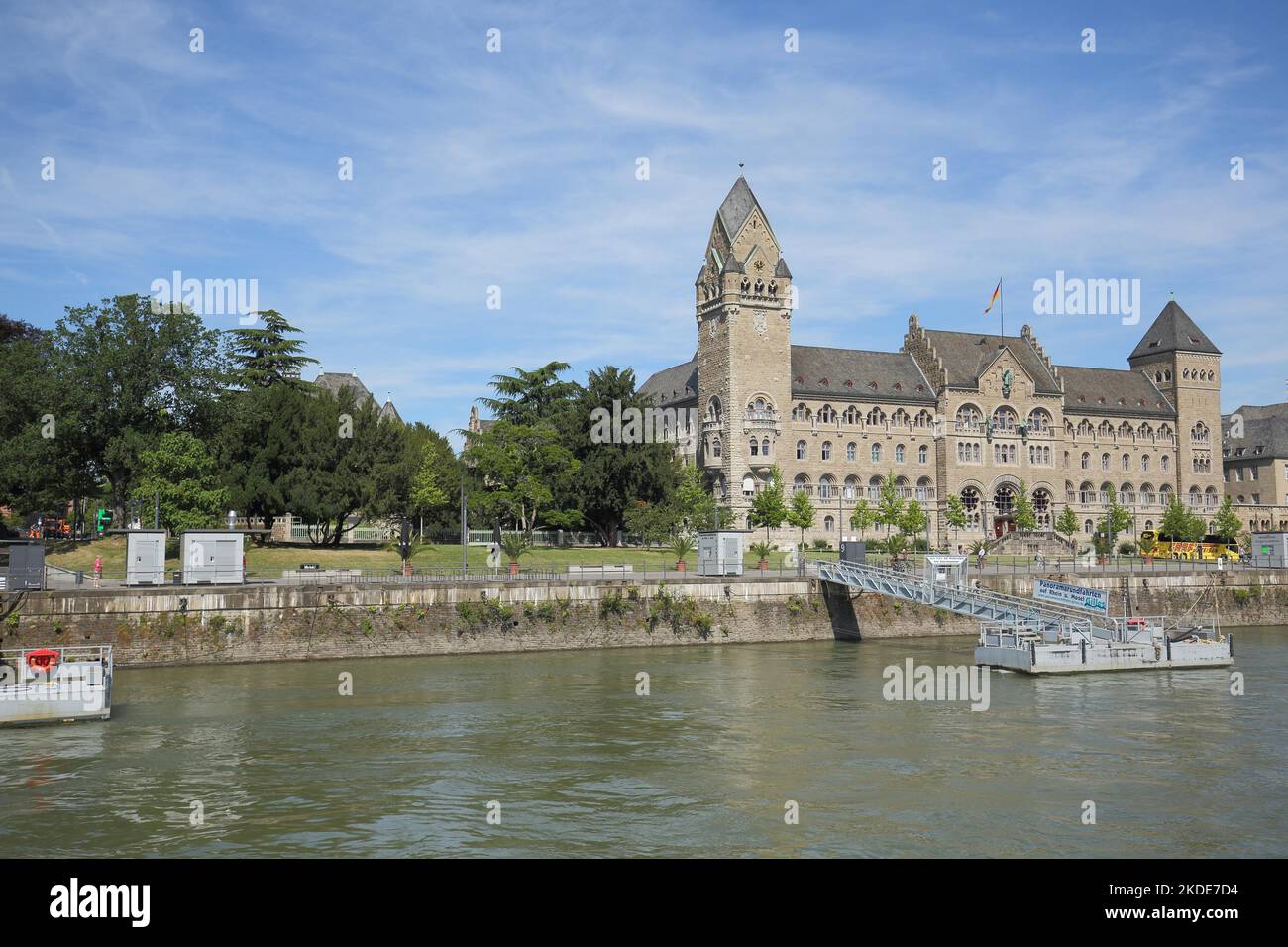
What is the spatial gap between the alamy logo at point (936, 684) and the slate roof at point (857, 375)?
174 feet

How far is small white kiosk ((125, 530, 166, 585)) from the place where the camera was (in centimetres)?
4234

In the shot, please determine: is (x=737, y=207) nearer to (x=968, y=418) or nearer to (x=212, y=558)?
(x=968, y=418)

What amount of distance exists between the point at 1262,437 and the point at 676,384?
66384 millimetres

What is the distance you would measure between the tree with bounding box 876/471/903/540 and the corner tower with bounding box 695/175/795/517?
28.7ft

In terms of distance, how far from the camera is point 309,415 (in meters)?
68.4

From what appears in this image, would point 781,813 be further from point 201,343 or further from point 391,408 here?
point 391,408

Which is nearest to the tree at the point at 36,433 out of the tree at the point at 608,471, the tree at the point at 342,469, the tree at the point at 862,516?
the tree at the point at 342,469

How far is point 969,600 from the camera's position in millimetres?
46344

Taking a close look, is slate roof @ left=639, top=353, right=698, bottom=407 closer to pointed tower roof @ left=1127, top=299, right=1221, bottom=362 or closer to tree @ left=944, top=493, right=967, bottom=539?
tree @ left=944, top=493, right=967, bottom=539

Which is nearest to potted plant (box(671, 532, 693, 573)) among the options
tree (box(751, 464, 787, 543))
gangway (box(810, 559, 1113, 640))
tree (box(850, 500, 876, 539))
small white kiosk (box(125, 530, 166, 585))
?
tree (box(751, 464, 787, 543))
